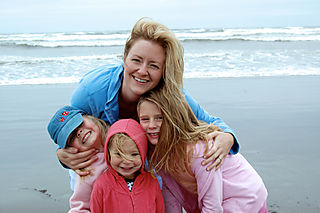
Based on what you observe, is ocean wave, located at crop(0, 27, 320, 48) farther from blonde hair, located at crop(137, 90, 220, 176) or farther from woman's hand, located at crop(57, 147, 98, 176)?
blonde hair, located at crop(137, 90, 220, 176)

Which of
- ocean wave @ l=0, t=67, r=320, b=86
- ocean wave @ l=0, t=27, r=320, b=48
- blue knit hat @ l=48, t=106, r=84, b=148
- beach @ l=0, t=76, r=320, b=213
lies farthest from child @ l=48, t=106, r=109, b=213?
ocean wave @ l=0, t=27, r=320, b=48

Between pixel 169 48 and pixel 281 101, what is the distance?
4591mm

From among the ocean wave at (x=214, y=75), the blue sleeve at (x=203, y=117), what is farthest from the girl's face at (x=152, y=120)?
the ocean wave at (x=214, y=75)

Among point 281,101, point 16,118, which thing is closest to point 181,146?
point 16,118

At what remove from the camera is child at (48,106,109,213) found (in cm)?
249

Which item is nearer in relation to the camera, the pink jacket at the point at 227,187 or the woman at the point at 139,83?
the pink jacket at the point at 227,187

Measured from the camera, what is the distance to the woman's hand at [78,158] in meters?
2.55

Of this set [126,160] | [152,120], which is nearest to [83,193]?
[126,160]

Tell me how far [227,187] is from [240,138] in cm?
247

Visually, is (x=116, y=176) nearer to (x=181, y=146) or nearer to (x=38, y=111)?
(x=181, y=146)

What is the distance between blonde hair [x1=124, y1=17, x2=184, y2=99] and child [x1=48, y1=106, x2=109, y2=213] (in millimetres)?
617

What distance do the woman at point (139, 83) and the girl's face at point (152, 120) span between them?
0.16 metres

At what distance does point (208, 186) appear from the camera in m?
2.40

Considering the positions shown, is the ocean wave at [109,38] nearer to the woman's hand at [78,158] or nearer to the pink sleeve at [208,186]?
the woman's hand at [78,158]
